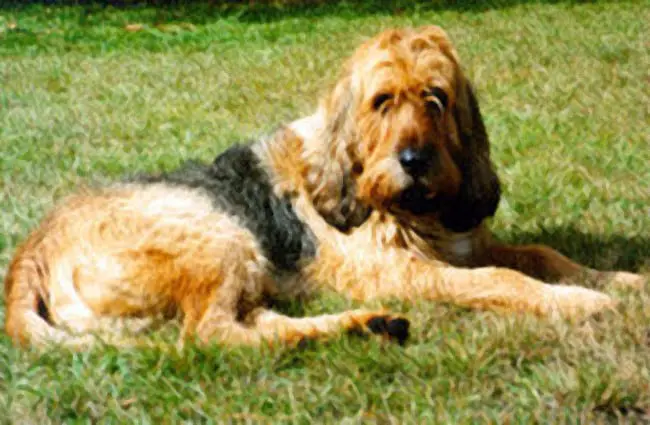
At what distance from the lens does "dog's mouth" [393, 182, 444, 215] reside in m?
5.28

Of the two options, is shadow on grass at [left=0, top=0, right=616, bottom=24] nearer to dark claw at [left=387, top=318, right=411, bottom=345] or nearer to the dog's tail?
the dog's tail

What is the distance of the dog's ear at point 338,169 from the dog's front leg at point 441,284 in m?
0.16

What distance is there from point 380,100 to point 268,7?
14026 millimetres

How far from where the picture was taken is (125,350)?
191 inches

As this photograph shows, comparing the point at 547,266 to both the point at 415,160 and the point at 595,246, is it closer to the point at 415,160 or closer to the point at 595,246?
the point at 595,246

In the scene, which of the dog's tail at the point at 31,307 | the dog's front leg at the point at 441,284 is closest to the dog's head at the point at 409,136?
the dog's front leg at the point at 441,284

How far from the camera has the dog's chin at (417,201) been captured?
528cm

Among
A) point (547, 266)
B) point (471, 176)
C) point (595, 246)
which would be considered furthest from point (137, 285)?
point (595, 246)

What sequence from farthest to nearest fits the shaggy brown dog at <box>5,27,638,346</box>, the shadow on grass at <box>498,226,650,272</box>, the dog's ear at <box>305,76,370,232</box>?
the shadow on grass at <box>498,226,650,272</box> < the dog's ear at <box>305,76,370,232</box> < the shaggy brown dog at <box>5,27,638,346</box>

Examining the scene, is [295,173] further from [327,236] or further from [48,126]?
[48,126]

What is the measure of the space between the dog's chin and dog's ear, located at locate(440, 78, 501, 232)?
184mm

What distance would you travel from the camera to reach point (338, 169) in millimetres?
5641

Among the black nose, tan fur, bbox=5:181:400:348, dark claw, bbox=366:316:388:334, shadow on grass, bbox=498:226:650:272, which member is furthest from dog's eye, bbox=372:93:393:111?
shadow on grass, bbox=498:226:650:272

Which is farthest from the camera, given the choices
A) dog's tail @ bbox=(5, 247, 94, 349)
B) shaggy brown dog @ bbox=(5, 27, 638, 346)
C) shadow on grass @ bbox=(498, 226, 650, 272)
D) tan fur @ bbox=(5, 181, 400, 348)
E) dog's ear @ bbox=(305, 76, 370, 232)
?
shadow on grass @ bbox=(498, 226, 650, 272)
